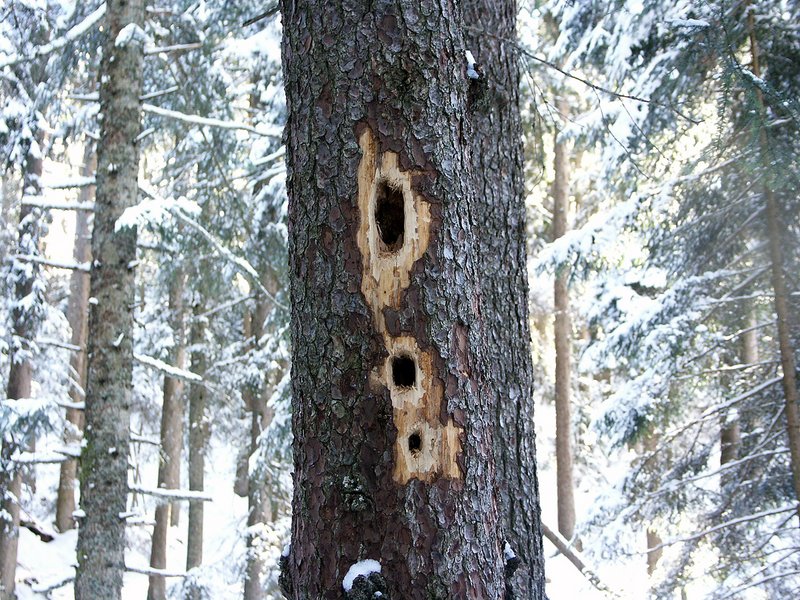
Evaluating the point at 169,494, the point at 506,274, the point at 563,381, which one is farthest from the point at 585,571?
the point at 506,274

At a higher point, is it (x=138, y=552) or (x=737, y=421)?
(x=737, y=421)

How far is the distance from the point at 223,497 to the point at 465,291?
24.2 meters

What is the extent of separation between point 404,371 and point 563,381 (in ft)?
39.4

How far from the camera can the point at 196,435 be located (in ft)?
50.5

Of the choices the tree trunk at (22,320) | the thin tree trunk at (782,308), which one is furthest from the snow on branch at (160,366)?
the thin tree trunk at (782,308)

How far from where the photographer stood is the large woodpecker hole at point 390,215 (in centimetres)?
214

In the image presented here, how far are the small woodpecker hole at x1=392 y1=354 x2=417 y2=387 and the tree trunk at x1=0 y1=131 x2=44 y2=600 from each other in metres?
9.12

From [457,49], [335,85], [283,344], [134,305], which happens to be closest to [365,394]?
[335,85]

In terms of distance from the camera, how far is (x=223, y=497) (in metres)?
24.7

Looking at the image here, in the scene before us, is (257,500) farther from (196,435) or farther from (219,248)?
(219,248)

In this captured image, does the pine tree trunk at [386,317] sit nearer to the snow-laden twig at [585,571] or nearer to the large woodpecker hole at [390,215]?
the large woodpecker hole at [390,215]

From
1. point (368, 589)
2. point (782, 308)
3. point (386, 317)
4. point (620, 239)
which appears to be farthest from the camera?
point (620, 239)

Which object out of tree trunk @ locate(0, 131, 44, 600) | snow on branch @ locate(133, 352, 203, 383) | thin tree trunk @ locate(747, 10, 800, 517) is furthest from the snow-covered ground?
thin tree trunk @ locate(747, 10, 800, 517)

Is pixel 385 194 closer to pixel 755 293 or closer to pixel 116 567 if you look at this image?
pixel 116 567
